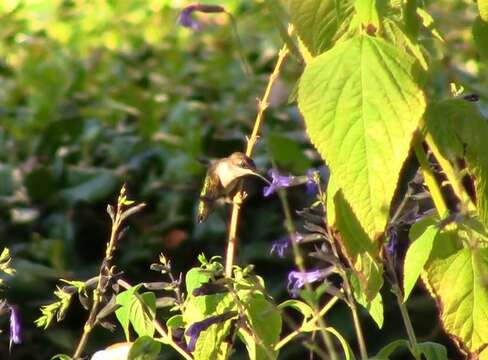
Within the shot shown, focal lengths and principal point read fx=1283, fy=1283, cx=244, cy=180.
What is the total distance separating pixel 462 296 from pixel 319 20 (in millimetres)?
396

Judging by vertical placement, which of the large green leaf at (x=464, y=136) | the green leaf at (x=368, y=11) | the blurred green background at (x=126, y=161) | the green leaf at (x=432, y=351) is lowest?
the blurred green background at (x=126, y=161)

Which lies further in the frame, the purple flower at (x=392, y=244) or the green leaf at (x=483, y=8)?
the purple flower at (x=392, y=244)

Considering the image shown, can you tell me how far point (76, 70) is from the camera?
496 cm

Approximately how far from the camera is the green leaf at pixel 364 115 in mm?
1473

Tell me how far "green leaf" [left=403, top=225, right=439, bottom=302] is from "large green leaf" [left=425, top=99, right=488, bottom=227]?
0.27 feet

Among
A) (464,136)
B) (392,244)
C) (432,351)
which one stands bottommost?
(432,351)

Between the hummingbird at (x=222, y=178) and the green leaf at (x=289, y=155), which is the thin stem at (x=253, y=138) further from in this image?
the green leaf at (x=289, y=155)

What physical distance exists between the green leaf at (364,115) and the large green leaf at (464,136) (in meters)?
0.10

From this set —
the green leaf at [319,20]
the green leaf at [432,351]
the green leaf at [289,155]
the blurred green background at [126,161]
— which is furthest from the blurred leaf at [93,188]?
the green leaf at [319,20]

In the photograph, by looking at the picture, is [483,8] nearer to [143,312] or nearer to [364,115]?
[364,115]

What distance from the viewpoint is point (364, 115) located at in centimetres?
149

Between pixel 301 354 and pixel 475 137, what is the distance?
1.96 metres

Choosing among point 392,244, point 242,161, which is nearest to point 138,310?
point 242,161

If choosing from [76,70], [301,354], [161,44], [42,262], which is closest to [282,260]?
[301,354]
